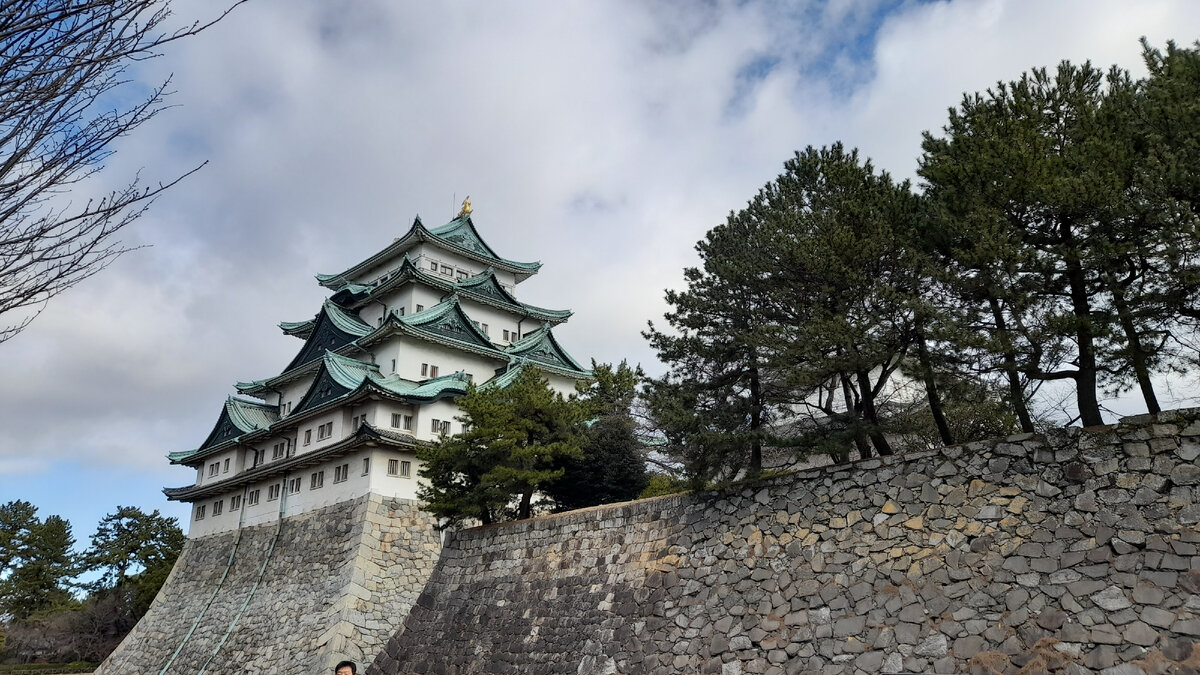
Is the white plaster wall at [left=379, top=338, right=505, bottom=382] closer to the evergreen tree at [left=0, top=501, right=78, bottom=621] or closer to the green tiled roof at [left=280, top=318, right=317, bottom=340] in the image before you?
the green tiled roof at [left=280, top=318, right=317, bottom=340]

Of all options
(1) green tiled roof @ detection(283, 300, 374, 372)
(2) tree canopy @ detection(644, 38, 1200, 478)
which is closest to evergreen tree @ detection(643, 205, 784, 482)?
(2) tree canopy @ detection(644, 38, 1200, 478)

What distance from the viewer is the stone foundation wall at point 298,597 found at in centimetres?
2164

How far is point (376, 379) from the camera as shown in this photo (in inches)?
1120

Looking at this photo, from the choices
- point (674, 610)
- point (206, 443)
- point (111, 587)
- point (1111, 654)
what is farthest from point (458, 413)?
point (111, 587)

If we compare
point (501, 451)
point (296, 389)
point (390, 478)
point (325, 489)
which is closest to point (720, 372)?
point (501, 451)

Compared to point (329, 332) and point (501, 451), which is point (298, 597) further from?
point (329, 332)

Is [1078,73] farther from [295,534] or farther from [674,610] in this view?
[295,534]

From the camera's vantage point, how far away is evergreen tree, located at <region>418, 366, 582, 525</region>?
19188 mm

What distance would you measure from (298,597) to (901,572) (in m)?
18.7

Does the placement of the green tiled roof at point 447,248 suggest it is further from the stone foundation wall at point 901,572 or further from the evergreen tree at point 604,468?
the stone foundation wall at point 901,572

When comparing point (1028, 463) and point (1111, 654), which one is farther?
point (1028, 463)

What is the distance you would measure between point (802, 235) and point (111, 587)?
40.9m

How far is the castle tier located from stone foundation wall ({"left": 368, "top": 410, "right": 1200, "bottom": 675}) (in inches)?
335

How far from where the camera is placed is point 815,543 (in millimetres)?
12633
